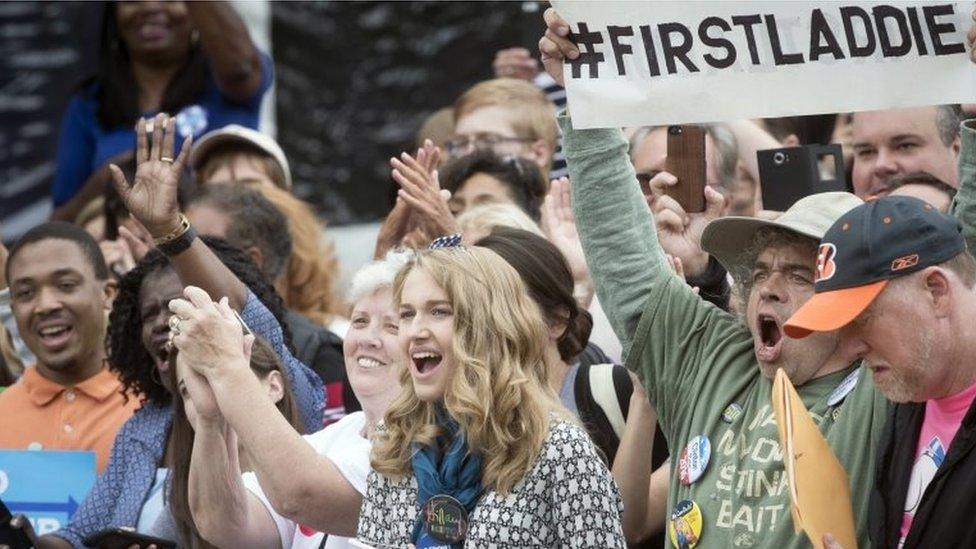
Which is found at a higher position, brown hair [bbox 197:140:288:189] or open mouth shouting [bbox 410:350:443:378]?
brown hair [bbox 197:140:288:189]

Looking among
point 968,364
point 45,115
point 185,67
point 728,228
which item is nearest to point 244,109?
point 185,67

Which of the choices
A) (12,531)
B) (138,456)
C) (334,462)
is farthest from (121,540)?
(334,462)

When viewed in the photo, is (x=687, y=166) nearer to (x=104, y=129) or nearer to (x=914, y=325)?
(x=914, y=325)

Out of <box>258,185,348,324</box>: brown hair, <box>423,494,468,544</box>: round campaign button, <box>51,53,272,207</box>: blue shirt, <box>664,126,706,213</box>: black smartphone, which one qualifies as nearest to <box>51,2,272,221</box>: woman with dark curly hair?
<box>51,53,272,207</box>: blue shirt

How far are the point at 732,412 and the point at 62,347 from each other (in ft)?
9.71

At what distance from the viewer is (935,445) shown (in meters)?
3.88

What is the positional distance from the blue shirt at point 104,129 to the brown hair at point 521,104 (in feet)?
4.48

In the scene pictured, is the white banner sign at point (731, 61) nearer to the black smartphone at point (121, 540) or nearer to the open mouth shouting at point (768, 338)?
the open mouth shouting at point (768, 338)

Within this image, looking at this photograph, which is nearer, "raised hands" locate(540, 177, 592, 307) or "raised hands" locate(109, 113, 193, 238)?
"raised hands" locate(109, 113, 193, 238)

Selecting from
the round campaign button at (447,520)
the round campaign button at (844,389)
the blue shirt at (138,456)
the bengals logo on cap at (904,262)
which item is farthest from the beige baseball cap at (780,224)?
the blue shirt at (138,456)

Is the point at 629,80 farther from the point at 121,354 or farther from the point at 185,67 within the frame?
the point at 185,67

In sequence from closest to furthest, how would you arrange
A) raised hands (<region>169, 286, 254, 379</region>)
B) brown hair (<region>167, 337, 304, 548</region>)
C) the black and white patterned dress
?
the black and white patterned dress → raised hands (<region>169, 286, 254, 379</region>) → brown hair (<region>167, 337, 304, 548</region>)

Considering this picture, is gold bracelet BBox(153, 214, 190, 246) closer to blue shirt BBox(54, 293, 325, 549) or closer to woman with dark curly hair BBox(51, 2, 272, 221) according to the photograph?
blue shirt BBox(54, 293, 325, 549)

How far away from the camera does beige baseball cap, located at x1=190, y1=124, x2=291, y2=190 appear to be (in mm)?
7887
